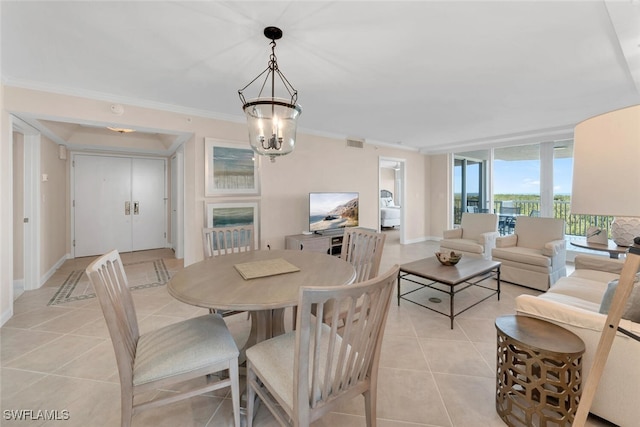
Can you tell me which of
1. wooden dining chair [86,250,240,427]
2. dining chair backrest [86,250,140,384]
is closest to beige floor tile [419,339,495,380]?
wooden dining chair [86,250,240,427]

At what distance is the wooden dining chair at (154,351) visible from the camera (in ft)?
3.85

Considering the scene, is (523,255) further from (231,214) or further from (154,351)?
(154,351)

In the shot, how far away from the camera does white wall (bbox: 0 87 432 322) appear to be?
2701 millimetres

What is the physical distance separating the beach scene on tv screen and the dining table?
Answer: 90.1 inches

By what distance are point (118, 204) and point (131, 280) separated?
8.08 ft

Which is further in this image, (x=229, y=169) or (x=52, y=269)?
(x=52, y=269)

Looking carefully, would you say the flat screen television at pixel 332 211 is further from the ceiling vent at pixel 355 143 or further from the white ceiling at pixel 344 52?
the white ceiling at pixel 344 52

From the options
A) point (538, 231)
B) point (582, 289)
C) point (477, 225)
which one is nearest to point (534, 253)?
point (538, 231)

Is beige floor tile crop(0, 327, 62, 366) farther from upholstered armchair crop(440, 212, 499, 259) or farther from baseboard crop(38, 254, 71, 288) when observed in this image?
upholstered armchair crop(440, 212, 499, 259)

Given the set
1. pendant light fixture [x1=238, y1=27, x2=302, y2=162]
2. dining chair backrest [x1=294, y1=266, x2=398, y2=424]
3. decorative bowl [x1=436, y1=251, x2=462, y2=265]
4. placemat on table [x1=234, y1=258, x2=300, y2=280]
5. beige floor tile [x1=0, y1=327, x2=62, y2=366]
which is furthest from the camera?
decorative bowl [x1=436, y1=251, x2=462, y2=265]

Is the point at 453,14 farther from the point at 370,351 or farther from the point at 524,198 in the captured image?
the point at 524,198

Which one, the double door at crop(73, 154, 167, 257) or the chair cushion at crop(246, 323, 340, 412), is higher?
the double door at crop(73, 154, 167, 257)

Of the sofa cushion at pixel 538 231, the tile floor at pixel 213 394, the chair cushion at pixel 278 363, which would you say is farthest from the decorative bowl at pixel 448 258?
the chair cushion at pixel 278 363

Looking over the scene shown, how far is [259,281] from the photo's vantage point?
1.58 meters
